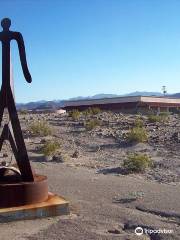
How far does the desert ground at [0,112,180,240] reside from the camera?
744 centimetres

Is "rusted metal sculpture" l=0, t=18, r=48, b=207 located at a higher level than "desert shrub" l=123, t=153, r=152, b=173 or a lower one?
higher

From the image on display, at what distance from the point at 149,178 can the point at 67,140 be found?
23.7 feet

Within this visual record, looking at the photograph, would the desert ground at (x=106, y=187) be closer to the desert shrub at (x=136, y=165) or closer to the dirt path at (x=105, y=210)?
the dirt path at (x=105, y=210)

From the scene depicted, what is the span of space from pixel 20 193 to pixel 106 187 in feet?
9.09

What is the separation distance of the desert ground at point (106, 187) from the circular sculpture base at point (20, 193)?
41 centimetres

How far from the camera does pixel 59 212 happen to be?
8.13m

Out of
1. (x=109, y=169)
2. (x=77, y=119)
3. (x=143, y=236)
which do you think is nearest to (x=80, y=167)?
(x=109, y=169)

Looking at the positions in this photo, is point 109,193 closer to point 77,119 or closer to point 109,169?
point 109,169

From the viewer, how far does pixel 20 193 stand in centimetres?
806

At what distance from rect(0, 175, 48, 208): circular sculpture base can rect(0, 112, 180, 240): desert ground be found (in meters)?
0.41

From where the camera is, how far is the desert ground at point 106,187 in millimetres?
7438
